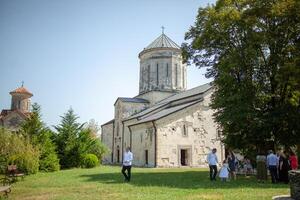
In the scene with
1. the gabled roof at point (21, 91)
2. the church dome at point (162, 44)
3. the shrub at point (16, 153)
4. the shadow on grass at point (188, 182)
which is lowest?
the shadow on grass at point (188, 182)

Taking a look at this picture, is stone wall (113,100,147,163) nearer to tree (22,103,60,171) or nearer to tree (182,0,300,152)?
tree (22,103,60,171)

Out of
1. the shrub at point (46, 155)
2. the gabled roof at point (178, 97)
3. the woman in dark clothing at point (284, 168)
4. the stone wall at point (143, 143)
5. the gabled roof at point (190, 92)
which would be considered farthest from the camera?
the gabled roof at point (178, 97)

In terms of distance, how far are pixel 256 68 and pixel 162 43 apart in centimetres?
2615

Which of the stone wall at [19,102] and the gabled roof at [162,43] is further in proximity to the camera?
the stone wall at [19,102]

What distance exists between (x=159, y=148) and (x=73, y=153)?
814 cm

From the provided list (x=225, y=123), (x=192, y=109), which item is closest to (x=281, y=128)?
(x=225, y=123)

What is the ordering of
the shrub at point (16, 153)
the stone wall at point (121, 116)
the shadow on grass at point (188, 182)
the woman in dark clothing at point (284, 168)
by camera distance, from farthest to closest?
the stone wall at point (121, 116)
the shrub at point (16, 153)
the woman in dark clothing at point (284, 168)
the shadow on grass at point (188, 182)

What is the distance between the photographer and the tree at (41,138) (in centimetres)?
2494

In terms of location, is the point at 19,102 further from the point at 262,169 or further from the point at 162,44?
the point at 262,169

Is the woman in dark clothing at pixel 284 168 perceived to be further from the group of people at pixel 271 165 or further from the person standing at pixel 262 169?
the person standing at pixel 262 169

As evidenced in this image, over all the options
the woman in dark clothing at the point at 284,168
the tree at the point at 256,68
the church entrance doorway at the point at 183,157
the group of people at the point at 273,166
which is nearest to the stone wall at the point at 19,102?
the church entrance doorway at the point at 183,157

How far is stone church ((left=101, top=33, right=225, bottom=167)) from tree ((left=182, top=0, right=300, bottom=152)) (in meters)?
3.58

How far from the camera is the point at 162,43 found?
142 feet

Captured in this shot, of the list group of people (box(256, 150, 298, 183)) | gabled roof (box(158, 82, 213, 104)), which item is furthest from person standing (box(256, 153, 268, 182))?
gabled roof (box(158, 82, 213, 104))
